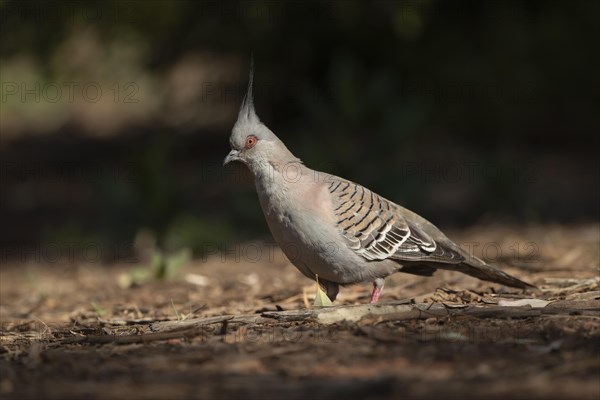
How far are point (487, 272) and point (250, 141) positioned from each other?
1.80m

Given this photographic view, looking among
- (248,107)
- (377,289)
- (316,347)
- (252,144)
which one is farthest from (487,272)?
(316,347)

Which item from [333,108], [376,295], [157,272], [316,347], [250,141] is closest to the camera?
[316,347]

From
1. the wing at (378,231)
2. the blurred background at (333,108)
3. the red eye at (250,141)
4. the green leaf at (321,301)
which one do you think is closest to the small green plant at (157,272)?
the blurred background at (333,108)

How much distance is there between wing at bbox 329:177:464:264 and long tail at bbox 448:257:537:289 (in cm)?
9

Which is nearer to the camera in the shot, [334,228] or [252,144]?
[334,228]

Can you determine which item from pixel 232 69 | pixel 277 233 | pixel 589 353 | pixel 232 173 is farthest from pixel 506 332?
pixel 232 69

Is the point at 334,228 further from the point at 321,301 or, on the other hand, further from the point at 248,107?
the point at 248,107

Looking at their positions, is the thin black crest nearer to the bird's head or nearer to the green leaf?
the bird's head

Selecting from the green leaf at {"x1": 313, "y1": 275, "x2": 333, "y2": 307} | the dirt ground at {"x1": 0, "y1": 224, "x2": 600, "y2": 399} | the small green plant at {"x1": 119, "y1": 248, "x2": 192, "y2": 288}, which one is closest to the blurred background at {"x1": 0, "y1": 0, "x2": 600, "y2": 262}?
the small green plant at {"x1": 119, "y1": 248, "x2": 192, "y2": 288}

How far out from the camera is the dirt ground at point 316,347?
10.4 feet

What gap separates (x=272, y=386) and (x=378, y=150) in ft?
21.8

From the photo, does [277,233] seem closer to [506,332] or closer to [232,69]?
[506,332]

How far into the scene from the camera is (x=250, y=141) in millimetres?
5629

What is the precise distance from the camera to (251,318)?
4449 mm
